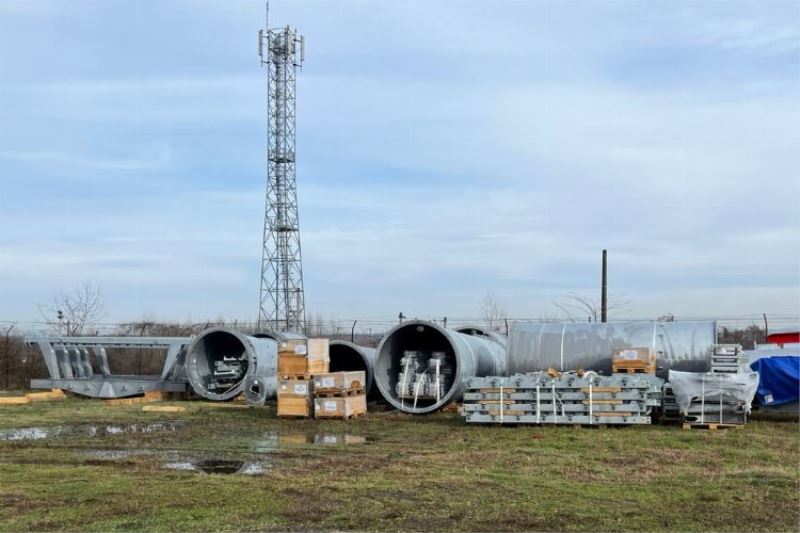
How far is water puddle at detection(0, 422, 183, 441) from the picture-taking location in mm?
15828

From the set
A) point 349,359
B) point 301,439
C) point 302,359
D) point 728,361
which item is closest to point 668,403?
point 728,361

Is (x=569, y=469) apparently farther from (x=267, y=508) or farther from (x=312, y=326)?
(x=312, y=326)

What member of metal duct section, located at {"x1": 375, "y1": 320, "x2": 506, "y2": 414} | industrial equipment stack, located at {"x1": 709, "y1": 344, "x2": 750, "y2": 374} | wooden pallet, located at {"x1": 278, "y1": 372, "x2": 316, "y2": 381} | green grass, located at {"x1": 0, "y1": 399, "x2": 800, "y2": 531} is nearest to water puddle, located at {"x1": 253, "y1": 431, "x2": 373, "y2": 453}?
green grass, located at {"x1": 0, "y1": 399, "x2": 800, "y2": 531}

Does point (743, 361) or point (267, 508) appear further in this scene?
point (743, 361)

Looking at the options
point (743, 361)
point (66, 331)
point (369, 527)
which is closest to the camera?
point (369, 527)

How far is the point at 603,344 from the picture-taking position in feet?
65.1

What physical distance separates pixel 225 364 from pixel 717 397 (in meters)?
13.1

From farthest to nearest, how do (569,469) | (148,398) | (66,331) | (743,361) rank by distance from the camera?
(66,331) → (148,398) → (743,361) → (569,469)

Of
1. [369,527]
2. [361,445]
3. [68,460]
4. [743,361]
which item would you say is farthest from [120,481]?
[743,361]

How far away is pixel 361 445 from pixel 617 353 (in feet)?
21.7

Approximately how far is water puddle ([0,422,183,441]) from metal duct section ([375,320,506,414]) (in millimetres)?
5378

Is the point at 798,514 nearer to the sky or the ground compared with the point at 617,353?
nearer to the ground

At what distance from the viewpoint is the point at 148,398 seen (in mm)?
24094

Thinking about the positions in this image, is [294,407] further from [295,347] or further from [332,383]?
[295,347]
